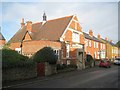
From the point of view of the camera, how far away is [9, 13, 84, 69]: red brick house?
30.4m

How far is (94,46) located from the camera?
1967 inches

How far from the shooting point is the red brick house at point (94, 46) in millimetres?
45625

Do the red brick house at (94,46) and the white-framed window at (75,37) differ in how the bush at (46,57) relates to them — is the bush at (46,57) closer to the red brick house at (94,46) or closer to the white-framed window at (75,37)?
the white-framed window at (75,37)

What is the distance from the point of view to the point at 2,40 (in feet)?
158

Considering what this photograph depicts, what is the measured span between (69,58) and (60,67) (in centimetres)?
710

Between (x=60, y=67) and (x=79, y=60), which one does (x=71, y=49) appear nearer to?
(x=79, y=60)

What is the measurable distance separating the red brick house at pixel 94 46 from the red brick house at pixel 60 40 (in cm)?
934

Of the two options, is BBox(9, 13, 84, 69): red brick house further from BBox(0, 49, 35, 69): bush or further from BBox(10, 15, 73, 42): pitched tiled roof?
BBox(0, 49, 35, 69): bush

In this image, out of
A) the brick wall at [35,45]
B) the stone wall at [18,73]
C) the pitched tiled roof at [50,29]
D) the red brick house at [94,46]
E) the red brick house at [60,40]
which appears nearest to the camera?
the stone wall at [18,73]

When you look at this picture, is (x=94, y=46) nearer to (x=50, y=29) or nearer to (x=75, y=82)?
(x=50, y=29)

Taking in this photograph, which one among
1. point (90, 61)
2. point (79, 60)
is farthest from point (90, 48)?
point (79, 60)

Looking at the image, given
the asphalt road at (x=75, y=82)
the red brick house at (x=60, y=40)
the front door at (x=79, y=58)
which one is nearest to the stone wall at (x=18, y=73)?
the asphalt road at (x=75, y=82)

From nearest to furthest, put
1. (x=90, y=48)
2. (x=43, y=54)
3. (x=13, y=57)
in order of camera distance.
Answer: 1. (x=13, y=57)
2. (x=43, y=54)
3. (x=90, y=48)

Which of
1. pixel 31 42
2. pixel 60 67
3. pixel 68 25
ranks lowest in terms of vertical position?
pixel 60 67
